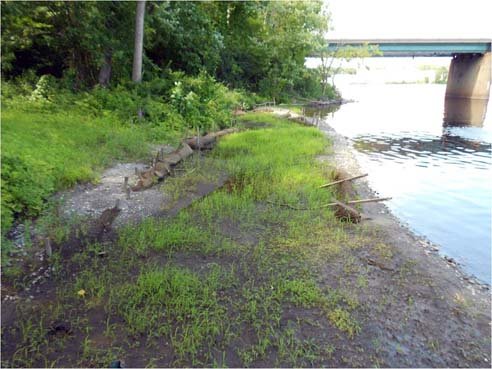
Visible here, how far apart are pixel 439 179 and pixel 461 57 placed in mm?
52049

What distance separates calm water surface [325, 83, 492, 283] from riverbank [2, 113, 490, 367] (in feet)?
6.27

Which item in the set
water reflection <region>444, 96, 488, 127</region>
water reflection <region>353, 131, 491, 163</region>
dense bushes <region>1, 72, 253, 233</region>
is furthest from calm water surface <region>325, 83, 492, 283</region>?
dense bushes <region>1, 72, 253, 233</region>

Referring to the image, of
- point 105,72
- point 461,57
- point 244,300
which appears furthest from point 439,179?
point 461,57

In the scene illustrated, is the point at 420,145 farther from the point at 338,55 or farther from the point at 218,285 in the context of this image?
the point at 338,55

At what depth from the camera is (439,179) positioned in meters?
13.2

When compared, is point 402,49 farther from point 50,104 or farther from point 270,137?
point 50,104

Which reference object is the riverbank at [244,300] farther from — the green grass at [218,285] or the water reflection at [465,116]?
the water reflection at [465,116]

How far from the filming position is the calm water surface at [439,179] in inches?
332

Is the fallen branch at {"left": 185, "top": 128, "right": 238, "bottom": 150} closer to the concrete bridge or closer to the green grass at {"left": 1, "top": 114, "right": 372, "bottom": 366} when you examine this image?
the green grass at {"left": 1, "top": 114, "right": 372, "bottom": 366}

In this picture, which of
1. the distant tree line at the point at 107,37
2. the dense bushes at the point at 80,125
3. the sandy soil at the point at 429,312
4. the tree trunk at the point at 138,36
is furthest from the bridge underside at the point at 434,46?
the sandy soil at the point at 429,312

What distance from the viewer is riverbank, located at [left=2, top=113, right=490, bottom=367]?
Result: 4070 mm

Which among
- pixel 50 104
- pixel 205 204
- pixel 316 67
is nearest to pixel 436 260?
pixel 205 204

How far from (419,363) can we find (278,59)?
1279 inches

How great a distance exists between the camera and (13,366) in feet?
12.1
